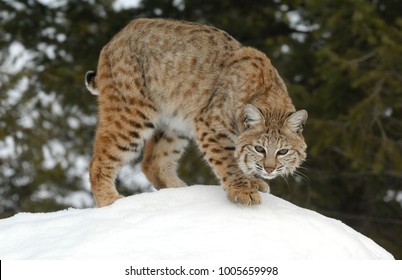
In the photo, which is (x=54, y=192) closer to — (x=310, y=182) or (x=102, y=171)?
(x=310, y=182)

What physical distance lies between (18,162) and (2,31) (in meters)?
2.11

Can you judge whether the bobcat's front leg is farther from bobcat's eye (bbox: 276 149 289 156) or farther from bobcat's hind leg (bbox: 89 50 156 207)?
bobcat's hind leg (bbox: 89 50 156 207)

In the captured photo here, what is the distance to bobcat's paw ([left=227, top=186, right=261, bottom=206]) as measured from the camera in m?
6.71

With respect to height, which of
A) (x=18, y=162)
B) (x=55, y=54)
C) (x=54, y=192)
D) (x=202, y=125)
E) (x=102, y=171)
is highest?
(x=202, y=125)

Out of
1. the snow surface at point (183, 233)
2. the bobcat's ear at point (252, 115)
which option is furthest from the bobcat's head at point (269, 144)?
the snow surface at point (183, 233)

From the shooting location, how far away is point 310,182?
1406 centimetres

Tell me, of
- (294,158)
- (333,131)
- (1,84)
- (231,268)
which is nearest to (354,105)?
(333,131)

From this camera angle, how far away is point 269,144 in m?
6.82

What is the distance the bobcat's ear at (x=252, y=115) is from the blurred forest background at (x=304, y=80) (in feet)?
14.7

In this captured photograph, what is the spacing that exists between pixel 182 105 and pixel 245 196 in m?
1.37

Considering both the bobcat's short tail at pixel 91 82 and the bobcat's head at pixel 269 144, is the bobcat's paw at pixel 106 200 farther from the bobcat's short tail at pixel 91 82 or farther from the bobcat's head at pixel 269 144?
the bobcat's head at pixel 269 144

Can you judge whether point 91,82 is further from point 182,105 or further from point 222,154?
point 222,154

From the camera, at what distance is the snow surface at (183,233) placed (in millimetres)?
5809

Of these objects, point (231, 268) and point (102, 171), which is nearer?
point (231, 268)
